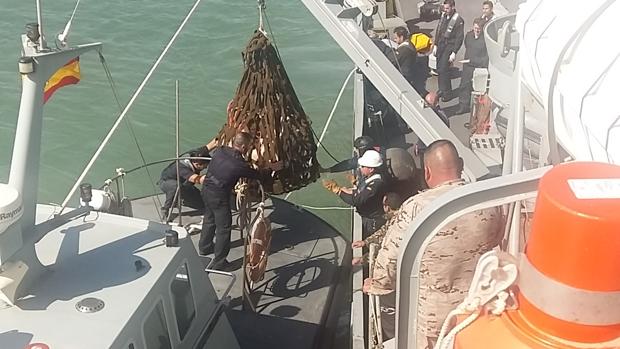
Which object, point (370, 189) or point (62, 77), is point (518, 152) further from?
point (370, 189)

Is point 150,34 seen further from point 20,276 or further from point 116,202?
point 20,276

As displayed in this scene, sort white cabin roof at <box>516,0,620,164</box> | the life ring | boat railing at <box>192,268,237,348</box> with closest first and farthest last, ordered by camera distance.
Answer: white cabin roof at <box>516,0,620,164</box>
boat railing at <box>192,268,237,348</box>
the life ring

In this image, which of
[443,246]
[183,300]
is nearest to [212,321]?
[183,300]

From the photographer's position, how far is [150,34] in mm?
21484

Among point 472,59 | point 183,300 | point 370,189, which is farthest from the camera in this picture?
point 472,59

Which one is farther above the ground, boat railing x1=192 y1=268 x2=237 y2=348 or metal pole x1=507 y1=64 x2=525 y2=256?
metal pole x1=507 y1=64 x2=525 y2=256

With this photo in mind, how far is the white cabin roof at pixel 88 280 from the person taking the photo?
5.09m

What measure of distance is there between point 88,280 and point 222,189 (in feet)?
8.26

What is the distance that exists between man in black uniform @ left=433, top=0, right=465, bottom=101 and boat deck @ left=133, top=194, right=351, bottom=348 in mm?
3783

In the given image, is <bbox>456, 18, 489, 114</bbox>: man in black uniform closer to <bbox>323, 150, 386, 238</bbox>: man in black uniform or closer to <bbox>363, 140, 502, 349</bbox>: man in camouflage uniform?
<bbox>323, 150, 386, 238</bbox>: man in black uniform

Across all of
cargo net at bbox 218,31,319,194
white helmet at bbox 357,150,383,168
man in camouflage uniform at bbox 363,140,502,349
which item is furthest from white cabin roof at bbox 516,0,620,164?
cargo net at bbox 218,31,319,194

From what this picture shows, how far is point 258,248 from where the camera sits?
7.74 meters

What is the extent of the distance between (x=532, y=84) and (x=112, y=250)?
12.5 feet

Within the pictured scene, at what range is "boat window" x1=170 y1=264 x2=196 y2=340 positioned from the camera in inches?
240
